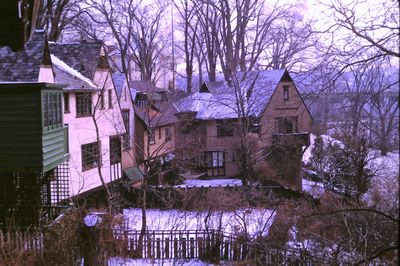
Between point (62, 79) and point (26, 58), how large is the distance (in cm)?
358

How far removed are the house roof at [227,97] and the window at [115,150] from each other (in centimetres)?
712

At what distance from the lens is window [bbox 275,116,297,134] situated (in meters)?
30.6

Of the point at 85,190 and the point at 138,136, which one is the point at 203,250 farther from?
the point at 138,136

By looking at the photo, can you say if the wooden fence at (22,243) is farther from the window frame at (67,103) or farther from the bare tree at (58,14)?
the bare tree at (58,14)

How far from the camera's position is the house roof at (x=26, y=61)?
1538 centimetres

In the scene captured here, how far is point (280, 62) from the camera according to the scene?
123 feet

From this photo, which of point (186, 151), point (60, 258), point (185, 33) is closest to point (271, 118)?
point (186, 151)

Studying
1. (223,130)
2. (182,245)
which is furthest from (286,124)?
(182,245)

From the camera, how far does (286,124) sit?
31250mm

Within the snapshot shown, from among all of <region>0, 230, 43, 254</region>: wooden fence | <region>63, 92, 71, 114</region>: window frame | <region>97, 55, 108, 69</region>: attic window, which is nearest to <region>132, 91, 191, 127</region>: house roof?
<region>97, 55, 108, 69</region>: attic window

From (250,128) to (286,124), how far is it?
432 centimetres

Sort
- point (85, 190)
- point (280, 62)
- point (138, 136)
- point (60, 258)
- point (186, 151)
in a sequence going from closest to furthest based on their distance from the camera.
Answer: point (60, 258) < point (85, 190) < point (186, 151) < point (138, 136) < point (280, 62)

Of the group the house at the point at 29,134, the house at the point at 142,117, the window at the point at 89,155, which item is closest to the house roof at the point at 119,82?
the house at the point at 142,117

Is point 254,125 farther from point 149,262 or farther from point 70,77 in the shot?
point 149,262
